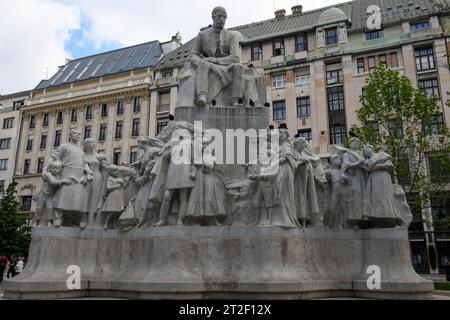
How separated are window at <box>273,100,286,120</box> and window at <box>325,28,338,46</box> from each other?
7951mm

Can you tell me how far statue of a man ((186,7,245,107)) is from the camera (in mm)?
10773

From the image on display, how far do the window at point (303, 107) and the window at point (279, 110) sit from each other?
157cm

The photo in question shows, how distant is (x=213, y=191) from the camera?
8484 millimetres

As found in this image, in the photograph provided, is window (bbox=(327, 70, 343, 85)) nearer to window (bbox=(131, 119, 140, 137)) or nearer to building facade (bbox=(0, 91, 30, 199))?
window (bbox=(131, 119, 140, 137))

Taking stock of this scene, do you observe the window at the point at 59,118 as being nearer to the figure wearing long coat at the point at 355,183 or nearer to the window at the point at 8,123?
the window at the point at 8,123

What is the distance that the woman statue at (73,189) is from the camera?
8945mm

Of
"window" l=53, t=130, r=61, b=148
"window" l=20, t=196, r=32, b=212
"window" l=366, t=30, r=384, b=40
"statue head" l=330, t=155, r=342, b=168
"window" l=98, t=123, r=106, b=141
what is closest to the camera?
"statue head" l=330, t=155, r=342, b=168

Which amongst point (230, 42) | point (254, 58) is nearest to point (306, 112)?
point (254, 58)

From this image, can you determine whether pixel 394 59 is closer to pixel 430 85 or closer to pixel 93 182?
pixel 430 85

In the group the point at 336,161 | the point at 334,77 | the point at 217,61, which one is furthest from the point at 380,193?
the point at 334,77

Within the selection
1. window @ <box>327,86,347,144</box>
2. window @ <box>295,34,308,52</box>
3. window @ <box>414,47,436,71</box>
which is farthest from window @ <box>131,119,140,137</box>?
window @ <box>414,47,436,71</box>

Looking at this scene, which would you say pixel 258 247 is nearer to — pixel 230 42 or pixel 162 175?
pixel 162 175

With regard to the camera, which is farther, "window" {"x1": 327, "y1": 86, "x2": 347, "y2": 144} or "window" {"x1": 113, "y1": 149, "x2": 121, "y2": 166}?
"window" {"x1": 113, "y1": 149, "x2": 121, "y2": 166}

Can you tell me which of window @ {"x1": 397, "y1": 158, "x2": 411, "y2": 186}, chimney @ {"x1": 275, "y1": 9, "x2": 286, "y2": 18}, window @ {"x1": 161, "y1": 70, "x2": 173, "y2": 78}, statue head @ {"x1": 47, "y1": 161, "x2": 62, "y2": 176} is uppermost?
chimney @ {"x1": 275, "y1": 9, "x2": 286, "y2": 18}
